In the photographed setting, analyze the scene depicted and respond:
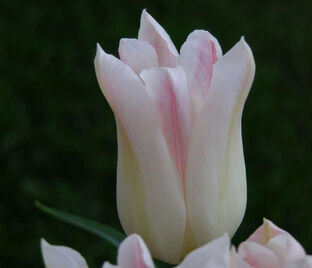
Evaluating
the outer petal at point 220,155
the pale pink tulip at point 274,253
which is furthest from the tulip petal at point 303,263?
the outer petal at point 220,155

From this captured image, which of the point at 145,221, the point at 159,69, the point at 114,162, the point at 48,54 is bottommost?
the point at 114,162

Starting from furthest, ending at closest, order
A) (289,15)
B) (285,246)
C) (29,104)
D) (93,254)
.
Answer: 1. (289,15)
2. (29,104)
3. (93,254)
4. (285,246)

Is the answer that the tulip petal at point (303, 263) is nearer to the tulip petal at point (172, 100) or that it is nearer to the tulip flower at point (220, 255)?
the tulip flower at point (220, 255)

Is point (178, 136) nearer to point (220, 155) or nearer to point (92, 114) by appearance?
point (220, 155)

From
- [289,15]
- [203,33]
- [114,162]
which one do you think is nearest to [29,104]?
[114,162]

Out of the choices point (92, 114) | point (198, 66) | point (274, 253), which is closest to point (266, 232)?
point (274, 253)

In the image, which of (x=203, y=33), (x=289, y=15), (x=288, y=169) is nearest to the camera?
(x=203, y=33)

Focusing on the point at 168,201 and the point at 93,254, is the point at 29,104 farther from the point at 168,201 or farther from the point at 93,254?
the point at 168,201
